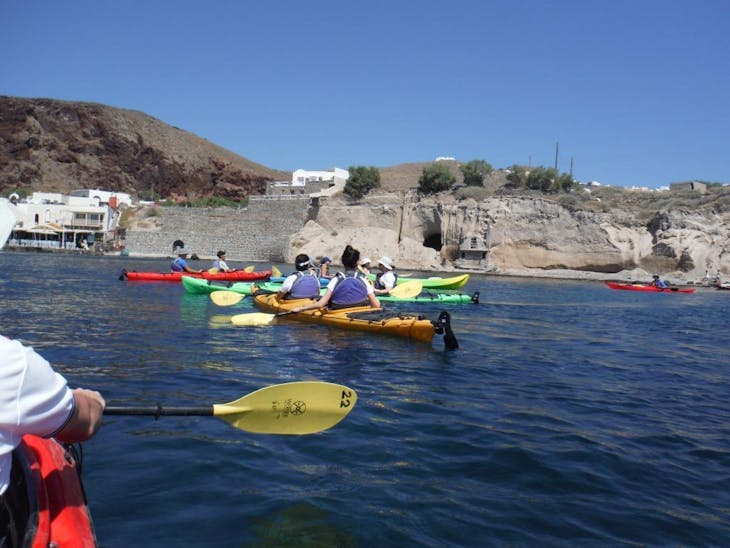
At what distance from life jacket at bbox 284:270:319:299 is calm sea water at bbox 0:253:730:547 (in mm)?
1411

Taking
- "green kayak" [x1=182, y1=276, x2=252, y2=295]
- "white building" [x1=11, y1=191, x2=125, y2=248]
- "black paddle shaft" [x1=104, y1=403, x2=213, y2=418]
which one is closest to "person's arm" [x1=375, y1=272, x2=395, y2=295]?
"green kayak" [x1=182, y1=276, x2=252, y2=295]

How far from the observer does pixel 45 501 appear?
7.55 ft

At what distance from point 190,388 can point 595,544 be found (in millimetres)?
4403

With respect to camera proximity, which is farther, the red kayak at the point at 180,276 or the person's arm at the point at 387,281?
the red kayak at the point at 180,276

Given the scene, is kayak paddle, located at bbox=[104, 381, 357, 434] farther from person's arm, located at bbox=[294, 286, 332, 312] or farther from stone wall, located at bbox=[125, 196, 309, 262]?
stone wall, located at bbox=[125, 196, 309, 262]

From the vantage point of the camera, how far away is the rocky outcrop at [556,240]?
1592 inches

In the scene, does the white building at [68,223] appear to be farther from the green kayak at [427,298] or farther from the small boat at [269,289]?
the green kayak at [427,298]

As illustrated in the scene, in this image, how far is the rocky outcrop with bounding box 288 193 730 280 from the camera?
133 ft

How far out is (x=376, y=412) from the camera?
593 centimetres

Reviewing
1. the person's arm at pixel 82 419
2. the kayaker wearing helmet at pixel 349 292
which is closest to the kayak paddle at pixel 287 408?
the person's arm at pixel 82 419

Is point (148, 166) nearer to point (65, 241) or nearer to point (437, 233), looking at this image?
point (65, 241)

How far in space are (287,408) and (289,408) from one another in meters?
0.01

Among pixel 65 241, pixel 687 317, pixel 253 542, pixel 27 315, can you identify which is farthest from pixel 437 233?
pixel 253 542

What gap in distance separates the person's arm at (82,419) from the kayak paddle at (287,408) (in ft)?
4.41
